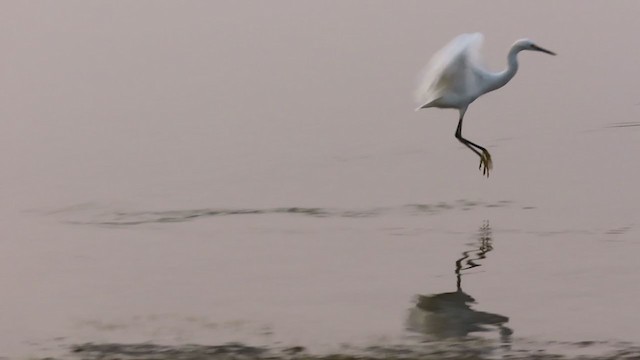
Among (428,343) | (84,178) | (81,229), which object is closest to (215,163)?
(84,178)

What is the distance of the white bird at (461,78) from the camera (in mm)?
14117

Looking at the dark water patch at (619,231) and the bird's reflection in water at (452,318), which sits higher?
the dark water patch at (619,231)

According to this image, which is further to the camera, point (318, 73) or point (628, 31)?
point (628, 31)

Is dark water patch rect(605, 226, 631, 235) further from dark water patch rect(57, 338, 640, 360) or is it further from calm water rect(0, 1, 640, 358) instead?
dark water patch rect(57, 338, 640, 360)

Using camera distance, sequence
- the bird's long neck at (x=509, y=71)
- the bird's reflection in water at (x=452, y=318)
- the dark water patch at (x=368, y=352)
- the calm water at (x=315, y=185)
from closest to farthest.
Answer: the dark water patch at (x=368, y=352), the bird's reflection in water at (x=452, y=318), the calm water at (x=315, y=185), the bird's long neck at (x=509, y=71)

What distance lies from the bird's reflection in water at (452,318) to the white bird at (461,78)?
4179 millimetres

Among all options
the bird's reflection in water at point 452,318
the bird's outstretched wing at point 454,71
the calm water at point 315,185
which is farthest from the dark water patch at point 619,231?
the bird's outstretched wing at point 454,71

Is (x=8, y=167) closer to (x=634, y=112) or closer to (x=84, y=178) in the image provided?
(x=84, y=178)

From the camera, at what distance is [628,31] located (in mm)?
23188

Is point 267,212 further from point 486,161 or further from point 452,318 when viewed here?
point 452,318

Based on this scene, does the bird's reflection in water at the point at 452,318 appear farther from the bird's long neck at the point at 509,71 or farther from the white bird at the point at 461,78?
the bird's long neck at the point at 509,71

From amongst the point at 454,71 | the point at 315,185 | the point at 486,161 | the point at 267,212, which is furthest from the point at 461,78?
the point at 267,212

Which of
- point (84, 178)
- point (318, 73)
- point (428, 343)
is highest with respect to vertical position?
point (318, 73)

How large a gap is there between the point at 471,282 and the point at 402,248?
135 centimetres
